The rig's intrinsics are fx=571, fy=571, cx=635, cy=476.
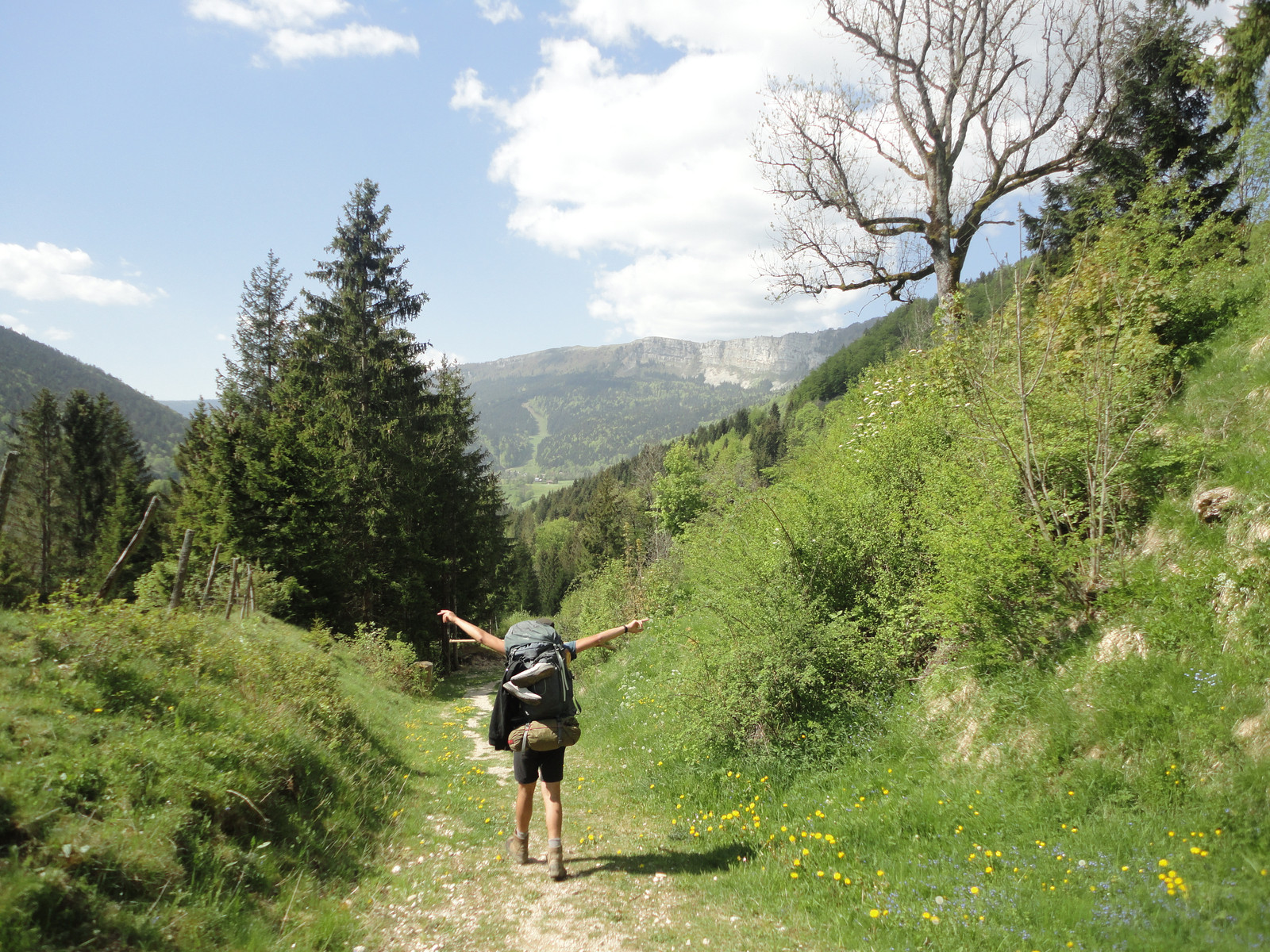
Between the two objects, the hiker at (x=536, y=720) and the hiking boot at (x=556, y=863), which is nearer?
the hiking boot at (x=556, y=863)

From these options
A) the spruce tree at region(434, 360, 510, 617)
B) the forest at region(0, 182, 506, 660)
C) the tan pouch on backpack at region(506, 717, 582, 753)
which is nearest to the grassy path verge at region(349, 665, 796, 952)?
the tan pouch on backpack at region(506, 717, 582, 753)

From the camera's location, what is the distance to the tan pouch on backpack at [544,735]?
4887mm

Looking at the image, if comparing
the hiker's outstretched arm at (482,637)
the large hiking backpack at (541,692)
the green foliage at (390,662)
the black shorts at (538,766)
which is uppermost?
the hiker's outstretched arm at (482,637)

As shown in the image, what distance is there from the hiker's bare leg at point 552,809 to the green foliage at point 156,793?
1.62 metres

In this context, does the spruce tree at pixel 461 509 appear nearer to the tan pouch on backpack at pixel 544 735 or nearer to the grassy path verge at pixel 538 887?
the grassy path verge at pixel 538 887

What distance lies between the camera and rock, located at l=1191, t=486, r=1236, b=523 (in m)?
5.38

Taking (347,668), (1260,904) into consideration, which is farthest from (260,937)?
(347,668)

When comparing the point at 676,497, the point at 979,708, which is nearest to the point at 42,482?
the point at 676,497

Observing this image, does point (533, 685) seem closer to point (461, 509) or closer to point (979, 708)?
point (979, 708)

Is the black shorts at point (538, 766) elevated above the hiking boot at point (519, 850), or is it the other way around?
the black shorts at point (538, 766)

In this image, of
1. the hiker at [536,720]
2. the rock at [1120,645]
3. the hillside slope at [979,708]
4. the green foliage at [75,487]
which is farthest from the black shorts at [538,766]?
the green foliage at [75,487]

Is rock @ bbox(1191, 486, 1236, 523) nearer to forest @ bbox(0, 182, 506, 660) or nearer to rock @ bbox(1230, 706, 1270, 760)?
rock @ bbox(1230, 706, 1270, 760)

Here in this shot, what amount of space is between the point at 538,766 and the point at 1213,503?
22.6 ft

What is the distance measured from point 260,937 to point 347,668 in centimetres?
1421
